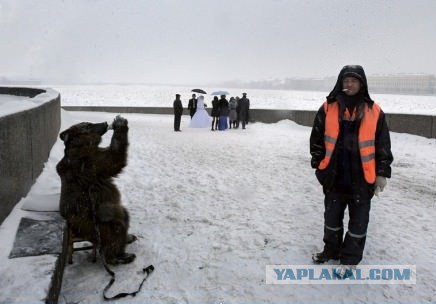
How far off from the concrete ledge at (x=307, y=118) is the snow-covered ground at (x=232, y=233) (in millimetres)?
5610

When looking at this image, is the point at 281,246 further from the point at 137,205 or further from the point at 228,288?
the point at 137,205

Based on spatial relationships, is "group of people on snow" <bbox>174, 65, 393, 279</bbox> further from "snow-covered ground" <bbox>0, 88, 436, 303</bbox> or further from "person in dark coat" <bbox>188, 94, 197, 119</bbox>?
"person in dark coat" <bbox>188, 94, 197, 119</bbox>

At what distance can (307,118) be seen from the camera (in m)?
19.2

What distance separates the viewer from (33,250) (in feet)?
10.7

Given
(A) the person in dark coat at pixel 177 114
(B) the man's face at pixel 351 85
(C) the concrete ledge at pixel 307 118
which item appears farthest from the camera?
(A) the person in dark coat at pixel 177 114

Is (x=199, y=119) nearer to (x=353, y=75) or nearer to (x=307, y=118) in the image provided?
(x=307, y=118)

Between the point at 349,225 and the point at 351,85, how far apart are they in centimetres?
133

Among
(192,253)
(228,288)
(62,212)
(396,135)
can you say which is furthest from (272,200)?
(396,135)

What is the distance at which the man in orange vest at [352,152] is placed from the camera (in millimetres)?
3535

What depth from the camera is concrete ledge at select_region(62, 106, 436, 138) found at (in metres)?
14.3

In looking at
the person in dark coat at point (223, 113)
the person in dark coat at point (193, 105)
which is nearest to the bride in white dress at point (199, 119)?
the person in dark coat at point (193, 105)

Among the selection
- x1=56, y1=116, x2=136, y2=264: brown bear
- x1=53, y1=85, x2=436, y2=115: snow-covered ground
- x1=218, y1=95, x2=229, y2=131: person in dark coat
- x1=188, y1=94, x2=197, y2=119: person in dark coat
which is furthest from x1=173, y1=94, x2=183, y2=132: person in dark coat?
x1=53, y1=85, x2=436, y2=115: snow-covered ground

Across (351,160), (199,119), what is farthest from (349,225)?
(199,119)

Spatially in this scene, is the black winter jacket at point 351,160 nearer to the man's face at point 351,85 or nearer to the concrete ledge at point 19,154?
the man's face at point 351,85
